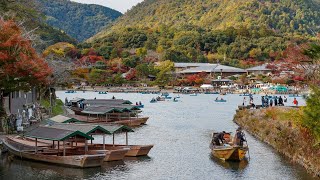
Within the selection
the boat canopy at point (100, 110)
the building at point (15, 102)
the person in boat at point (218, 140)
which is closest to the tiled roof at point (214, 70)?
the boat canopy at point (100, 110)

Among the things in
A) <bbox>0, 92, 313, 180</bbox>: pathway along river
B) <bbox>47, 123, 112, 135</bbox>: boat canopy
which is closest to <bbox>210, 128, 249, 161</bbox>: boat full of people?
<bbox>0, 92, 313, 180</bbox>: pathway along river

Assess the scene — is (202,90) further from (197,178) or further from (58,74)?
(197,178)

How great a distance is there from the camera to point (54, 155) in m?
26.7

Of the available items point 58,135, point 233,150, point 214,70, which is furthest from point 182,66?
point 58,135

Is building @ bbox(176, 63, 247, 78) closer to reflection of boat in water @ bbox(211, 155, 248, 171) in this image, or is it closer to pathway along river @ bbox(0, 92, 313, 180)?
pathway along river @ bbox(0, 92, 313, 180)

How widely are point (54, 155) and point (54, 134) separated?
4.50 feet

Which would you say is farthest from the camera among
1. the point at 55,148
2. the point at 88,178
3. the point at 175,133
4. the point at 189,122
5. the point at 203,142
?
the point at 189,122

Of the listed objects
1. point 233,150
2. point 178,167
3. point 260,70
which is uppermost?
point 260,70

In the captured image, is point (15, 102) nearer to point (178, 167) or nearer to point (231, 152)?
point (178, 167)

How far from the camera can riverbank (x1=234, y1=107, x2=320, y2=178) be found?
25.0 m

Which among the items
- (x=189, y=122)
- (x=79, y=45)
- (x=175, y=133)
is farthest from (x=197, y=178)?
(x=79, y=45)

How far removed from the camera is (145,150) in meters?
29.5

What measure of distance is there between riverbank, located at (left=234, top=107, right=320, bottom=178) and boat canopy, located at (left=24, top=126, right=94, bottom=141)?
11.6 metres

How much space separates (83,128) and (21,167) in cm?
387
